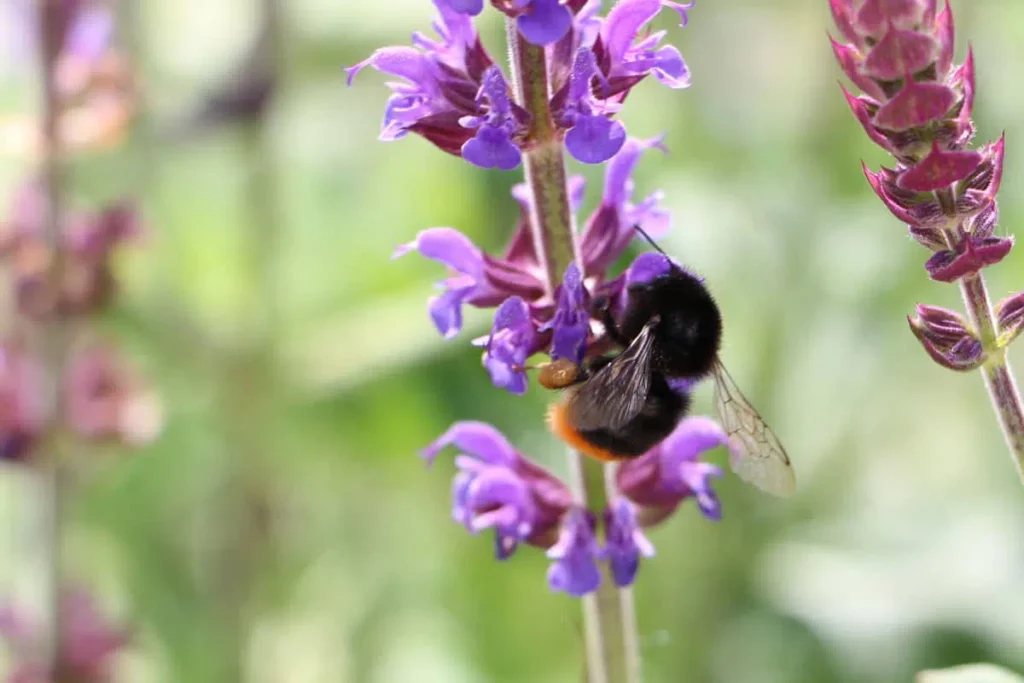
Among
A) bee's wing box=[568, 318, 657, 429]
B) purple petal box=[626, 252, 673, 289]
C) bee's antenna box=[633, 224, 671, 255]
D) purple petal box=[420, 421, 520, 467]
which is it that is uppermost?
bee's antenna box=[633, 224, 671, 255]

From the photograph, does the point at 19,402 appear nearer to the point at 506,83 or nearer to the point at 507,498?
the point at 507,498

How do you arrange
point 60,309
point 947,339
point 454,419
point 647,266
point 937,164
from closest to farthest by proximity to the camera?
point 937,164, point 947,339, point 647,266, point 60,309, point 454,419

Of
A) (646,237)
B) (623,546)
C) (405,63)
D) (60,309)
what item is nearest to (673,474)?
(623,546)

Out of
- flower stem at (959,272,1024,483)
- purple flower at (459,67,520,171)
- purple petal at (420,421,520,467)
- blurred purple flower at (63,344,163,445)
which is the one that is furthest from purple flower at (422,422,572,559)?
blurred purple flower at (63,344,163,445)

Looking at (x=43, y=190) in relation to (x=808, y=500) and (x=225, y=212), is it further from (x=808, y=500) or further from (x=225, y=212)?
(x=808, y=500)

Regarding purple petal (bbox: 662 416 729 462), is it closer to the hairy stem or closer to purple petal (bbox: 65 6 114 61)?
the hairy stem

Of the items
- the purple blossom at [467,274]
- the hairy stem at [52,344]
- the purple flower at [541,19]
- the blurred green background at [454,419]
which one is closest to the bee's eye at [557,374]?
the purple blossom at [467,274]
